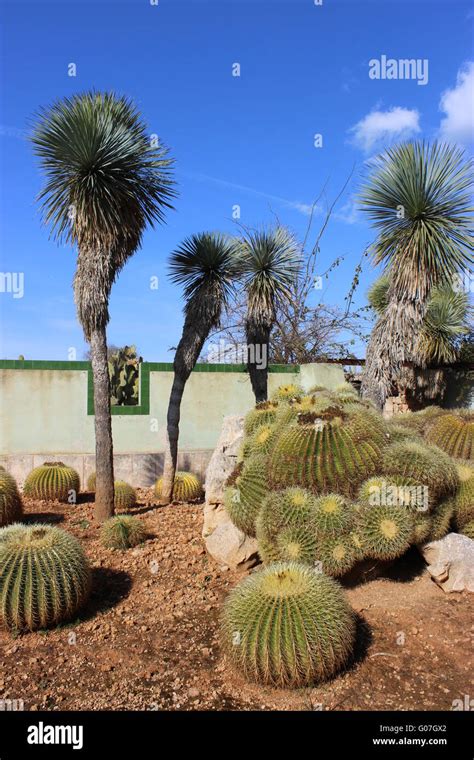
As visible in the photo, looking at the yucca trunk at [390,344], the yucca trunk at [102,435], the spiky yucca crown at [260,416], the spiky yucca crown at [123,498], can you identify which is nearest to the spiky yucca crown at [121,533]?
the yucca trunk at [102,435]

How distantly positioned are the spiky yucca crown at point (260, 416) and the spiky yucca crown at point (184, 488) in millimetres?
3150

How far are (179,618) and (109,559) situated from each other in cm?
178

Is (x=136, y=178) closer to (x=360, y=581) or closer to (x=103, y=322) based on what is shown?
(x=103, y=322)

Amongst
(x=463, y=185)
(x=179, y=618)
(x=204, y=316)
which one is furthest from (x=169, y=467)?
(x=463, y=185)

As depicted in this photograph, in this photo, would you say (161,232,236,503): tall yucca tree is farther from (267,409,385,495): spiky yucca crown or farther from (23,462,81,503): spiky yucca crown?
(267,409,385,495): spiky yucca crown

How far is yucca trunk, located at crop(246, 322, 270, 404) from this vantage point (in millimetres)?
10742

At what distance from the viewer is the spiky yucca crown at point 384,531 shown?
18.3ft

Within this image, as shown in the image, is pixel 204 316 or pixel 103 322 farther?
pixel 204 316

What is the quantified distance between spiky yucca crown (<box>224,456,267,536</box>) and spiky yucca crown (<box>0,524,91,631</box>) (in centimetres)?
173

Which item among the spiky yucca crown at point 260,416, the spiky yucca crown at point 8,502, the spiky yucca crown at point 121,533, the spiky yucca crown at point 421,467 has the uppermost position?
the spiky yucca crown at point 260,416

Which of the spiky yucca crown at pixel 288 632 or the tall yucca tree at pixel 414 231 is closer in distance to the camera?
the spiky yucca crown at pixel 288 632

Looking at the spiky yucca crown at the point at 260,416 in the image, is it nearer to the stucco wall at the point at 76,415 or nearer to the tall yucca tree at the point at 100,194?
the tall yucca tree at the point at 100,194

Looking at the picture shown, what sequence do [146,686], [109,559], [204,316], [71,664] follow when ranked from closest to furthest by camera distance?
1. [146,686]
2. [71,664]
3. [109,559]
4. [204,316]

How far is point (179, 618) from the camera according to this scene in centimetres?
579
